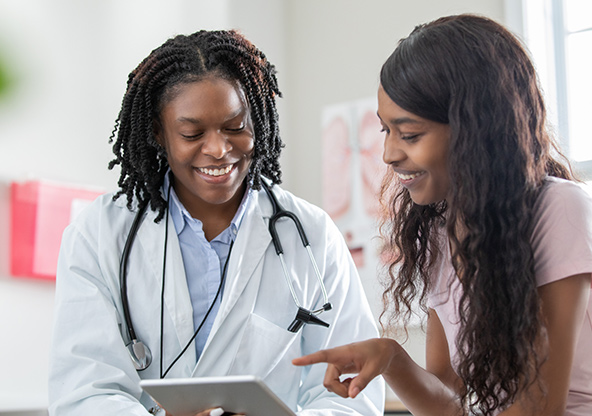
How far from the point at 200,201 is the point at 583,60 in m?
1.69

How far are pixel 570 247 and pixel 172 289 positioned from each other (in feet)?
2.64

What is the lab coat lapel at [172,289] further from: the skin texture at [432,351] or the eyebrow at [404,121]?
the eyebrow at [404,121]

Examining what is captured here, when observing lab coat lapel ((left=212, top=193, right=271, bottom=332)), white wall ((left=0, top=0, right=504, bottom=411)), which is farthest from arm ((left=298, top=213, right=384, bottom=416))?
white wall ((left=0, top=0, right=504, bottom=411))

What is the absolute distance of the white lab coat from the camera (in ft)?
4.58

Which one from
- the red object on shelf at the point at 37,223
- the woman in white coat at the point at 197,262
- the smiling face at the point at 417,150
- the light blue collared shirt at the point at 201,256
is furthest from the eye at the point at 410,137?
the red object on shelf at the point at 37,223

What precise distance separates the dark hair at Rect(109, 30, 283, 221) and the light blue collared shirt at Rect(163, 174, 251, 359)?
47 millimetres

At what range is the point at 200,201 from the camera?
5.28ft

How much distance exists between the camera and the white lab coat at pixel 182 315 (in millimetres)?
1395

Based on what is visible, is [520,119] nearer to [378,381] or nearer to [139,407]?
[378,381]

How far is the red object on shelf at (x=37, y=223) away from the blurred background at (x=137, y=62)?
23 mm

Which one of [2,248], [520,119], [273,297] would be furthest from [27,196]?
[520,119]

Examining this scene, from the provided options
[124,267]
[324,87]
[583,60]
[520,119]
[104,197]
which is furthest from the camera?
[324,87]

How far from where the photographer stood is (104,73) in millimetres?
2236

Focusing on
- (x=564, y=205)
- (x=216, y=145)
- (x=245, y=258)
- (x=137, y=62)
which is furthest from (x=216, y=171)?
(x=137, y=62)
